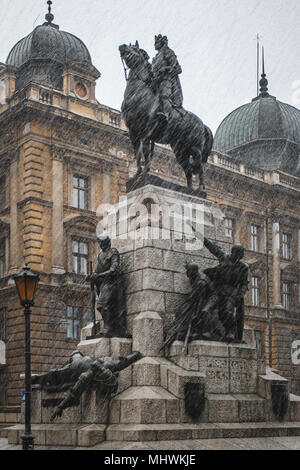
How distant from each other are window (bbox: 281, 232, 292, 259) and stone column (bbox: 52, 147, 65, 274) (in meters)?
18.4

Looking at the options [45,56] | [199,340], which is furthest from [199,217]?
[45,56]

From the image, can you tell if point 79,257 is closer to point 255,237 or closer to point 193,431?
point 255,237

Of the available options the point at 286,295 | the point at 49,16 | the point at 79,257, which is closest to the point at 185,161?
the point at 79,257

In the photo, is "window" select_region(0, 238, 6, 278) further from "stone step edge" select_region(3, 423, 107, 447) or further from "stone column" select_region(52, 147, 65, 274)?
"stone step edge" select_region(3, 423, 107, 447)

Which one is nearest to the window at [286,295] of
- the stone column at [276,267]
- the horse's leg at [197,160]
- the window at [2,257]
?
the stone column at [276,267]

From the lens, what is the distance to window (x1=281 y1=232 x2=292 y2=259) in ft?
163

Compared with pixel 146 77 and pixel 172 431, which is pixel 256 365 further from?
pixel 146 77

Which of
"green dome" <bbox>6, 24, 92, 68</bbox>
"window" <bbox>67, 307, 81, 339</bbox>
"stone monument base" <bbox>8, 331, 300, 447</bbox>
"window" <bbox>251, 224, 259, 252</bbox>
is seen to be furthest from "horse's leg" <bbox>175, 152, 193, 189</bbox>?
"window" <bbox>251, 224, 259, 252</bbox>

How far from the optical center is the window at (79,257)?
3609cm

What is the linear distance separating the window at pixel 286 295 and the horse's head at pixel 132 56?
35.8 meters

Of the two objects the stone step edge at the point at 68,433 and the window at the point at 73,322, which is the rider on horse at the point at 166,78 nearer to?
the stone step edge at the point at 68,433

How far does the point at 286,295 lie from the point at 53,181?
64.9ft
